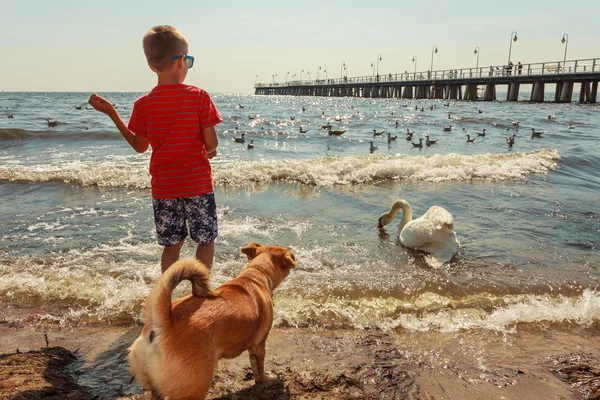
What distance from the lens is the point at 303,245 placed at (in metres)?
5.92

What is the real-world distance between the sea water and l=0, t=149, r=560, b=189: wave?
0.05 metres

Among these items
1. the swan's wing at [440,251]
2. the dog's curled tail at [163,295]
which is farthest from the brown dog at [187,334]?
the swan's wing at [440,251]

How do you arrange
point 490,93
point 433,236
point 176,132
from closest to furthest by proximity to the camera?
1. point 176,132
2. point 433,236
3. point 490,93

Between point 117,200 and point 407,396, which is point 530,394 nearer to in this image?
point 407,396

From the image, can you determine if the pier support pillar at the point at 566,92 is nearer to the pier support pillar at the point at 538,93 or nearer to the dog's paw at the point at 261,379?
the pier support pillar at the point at 538,93

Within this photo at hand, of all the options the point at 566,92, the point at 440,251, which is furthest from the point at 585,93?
the point at 440,251

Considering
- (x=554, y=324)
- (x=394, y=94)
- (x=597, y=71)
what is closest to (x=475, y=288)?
(x=554, y=324)

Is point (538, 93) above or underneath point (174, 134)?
above

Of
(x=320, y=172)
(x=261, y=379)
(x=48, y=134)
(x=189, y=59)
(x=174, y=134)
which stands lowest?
(x=261, y=379)

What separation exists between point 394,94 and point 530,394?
84.0 m

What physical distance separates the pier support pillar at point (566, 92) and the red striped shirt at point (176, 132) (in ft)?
175

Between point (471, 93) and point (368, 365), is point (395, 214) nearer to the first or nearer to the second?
point (368, 365)

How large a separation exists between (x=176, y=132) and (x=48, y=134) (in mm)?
19464

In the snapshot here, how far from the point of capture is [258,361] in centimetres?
267
